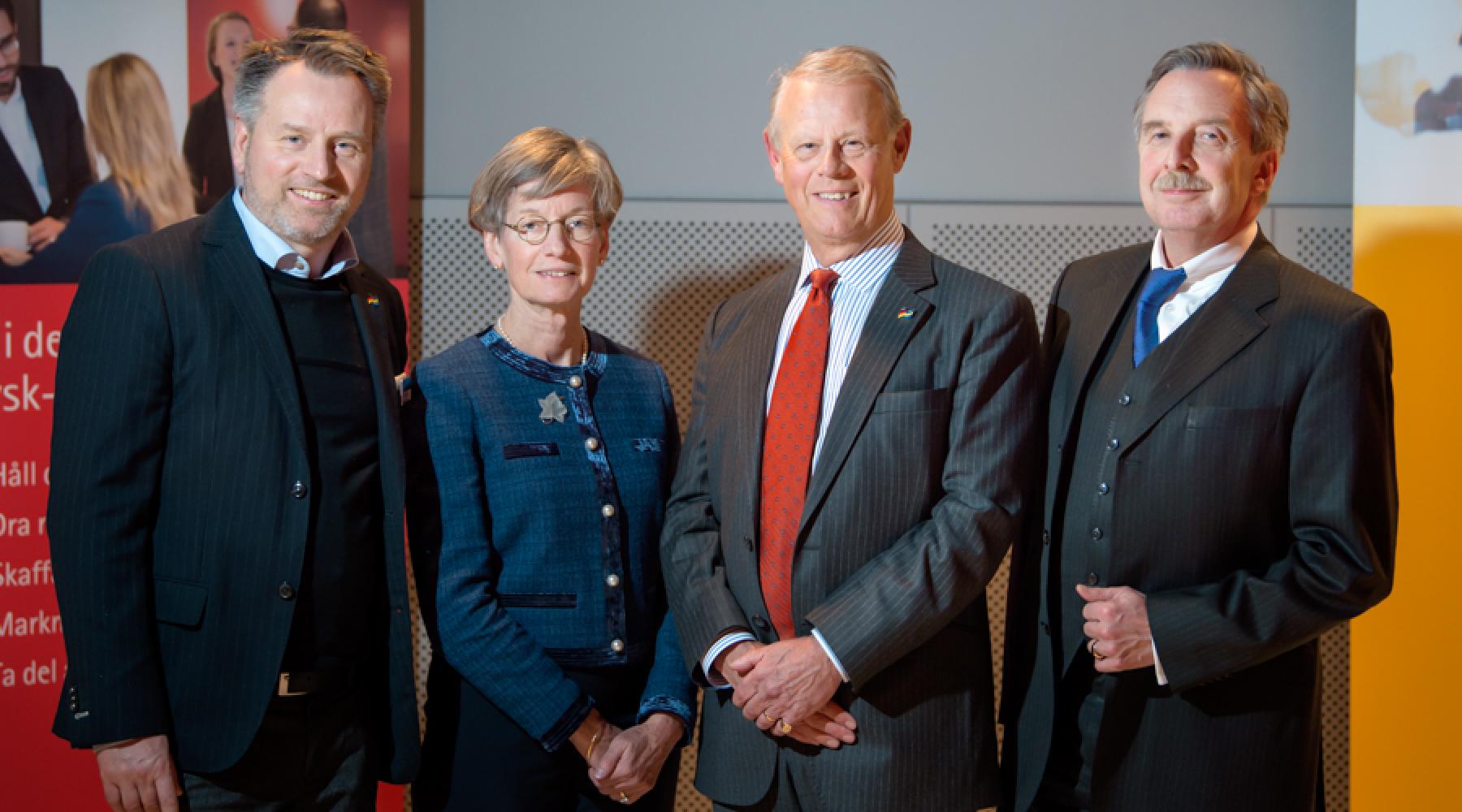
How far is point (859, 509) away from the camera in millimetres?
2062

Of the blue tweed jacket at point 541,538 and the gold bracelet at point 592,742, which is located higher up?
the blue tweed jacket at point 541,538

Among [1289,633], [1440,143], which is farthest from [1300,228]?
[1289,633]

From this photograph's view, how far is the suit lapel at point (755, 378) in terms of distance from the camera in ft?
7.06

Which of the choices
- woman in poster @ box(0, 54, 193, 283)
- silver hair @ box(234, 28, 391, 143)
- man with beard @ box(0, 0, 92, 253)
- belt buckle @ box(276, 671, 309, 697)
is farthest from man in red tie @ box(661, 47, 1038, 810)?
man with beard @ box(0, 0, 92, 253)

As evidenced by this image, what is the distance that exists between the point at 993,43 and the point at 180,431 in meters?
2.58

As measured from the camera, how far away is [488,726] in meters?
2.22

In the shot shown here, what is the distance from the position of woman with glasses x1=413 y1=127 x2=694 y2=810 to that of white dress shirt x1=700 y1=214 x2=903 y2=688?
26 cm

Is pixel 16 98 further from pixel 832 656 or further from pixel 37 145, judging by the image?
pixel 832 656

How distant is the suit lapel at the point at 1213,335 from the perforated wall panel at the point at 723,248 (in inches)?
51.9

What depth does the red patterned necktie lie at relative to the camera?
2119mm

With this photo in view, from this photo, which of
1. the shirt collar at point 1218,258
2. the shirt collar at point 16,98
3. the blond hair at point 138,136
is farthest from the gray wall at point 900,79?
the shirt collar at point 1218,258

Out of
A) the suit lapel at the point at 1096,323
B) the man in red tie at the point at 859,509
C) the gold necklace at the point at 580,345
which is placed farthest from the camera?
the gold necklace at the point at 580,345

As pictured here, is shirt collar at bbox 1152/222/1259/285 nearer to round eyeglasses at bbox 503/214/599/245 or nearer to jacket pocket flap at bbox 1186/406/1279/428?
jacket pocket flap at bbox 1186/406/1279/428

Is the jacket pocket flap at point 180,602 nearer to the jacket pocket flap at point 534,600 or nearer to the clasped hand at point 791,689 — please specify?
the jacket pocket flap at point 534,600
